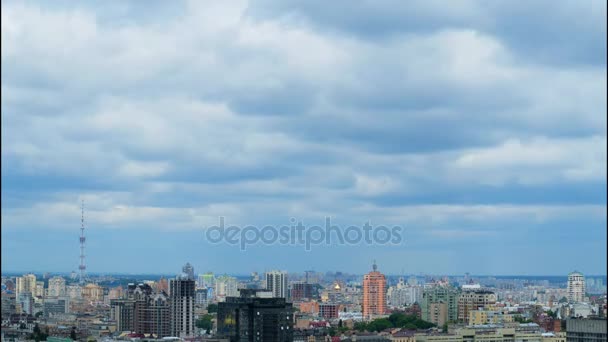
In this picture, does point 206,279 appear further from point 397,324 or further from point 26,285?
point 397,324

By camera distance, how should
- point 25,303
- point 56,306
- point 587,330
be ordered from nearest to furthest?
1. point 587,330
2. point 25,303
3. point 56,306

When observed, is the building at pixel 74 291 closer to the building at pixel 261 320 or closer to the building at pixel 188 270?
the building at pixel 188 270

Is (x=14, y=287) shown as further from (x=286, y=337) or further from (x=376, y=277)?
(x=286, y=337)

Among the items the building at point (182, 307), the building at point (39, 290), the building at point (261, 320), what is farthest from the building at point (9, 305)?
the building at point (261, 320)

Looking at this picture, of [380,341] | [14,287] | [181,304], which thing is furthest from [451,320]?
[14,287]

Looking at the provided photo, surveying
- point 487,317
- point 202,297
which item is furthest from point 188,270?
point 487,317
